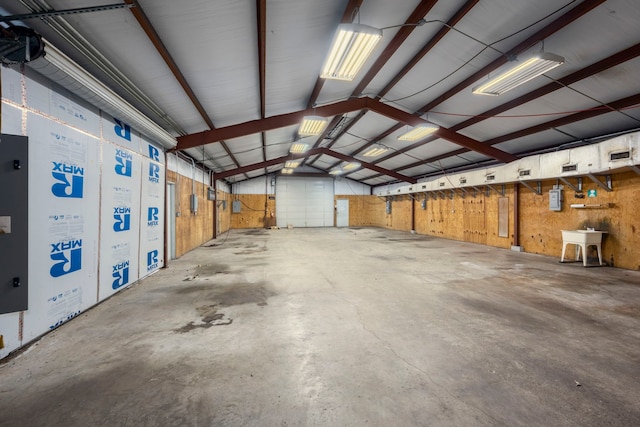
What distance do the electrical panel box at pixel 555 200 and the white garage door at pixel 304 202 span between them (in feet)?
39.3

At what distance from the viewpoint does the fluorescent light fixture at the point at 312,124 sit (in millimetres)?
6434

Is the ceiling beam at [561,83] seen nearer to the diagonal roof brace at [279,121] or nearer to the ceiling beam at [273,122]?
the diagonal roof brace at [279,121]

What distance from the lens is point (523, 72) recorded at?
4.03m

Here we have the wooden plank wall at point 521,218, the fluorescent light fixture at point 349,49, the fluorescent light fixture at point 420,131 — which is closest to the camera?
the fluorescent light fixture at point 349,49

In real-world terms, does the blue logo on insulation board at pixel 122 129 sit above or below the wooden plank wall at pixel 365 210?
above

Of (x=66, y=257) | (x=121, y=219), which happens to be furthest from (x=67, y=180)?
(x=121, y=219)

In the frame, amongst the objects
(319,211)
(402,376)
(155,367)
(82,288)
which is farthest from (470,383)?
(319,211)

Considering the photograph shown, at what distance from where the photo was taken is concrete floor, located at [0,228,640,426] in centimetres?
170

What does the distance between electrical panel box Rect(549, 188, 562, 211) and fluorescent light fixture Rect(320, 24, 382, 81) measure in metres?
6.54

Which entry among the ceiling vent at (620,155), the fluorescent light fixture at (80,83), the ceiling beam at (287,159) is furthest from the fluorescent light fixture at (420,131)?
the fluorescent light fixture at (80,83)

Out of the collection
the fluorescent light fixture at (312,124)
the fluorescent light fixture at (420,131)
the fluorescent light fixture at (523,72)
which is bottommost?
the fluorescent light fixture at (523,72)

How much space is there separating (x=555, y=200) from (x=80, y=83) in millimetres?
9680

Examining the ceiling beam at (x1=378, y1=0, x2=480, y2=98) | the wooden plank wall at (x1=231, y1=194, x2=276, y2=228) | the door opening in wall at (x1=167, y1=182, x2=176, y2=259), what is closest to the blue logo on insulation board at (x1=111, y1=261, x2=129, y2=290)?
the door opening in wall at (x1=167, y1=182, x2=176, y2=259)

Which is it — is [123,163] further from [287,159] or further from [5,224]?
[287,159]
